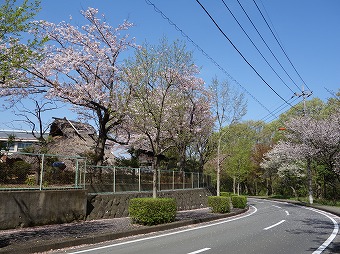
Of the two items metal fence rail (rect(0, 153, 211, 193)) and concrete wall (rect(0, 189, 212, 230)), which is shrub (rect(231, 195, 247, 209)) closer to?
metal fence rail (rect(0, 153, 211, 193))

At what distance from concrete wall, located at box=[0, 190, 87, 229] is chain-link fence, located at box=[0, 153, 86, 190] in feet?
1.08

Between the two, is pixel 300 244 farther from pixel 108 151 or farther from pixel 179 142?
pixel 108 151

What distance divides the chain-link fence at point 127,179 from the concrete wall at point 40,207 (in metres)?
1.27

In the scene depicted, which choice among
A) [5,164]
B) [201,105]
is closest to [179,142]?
[201,105]

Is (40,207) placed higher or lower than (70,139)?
lower

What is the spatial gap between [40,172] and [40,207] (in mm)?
1261

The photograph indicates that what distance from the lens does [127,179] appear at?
16.2 meters

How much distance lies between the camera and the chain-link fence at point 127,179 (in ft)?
46.4

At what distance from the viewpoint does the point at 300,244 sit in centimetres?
905

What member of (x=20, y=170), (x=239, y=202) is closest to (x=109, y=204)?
(x=20, y=170)

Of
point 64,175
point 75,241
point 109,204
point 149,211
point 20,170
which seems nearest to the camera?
point 75,241

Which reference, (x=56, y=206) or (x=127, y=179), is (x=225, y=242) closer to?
(x=56, y=206)

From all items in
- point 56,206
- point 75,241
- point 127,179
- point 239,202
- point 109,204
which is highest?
point 127,179

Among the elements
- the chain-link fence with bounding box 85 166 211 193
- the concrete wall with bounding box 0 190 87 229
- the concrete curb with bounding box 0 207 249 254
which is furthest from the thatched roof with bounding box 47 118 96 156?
the concrete curb with bounding box 0 207 249 254
